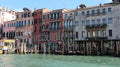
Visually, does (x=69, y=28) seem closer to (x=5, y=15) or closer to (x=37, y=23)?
(x=37, y=23)

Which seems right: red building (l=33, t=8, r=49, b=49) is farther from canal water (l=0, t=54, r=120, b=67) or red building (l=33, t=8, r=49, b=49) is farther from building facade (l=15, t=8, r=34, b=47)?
canal water (l=0, t=54, r=120, b=67)

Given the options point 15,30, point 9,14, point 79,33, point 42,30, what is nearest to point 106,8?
point 79,33

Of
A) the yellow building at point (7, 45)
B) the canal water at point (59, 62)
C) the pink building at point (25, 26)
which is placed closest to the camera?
the canal water at point (59, 62)

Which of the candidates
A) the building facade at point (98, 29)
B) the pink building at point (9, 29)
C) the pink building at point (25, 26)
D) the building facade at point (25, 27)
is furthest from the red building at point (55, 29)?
the pink building at point (9, 29)

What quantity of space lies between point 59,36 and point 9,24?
62.4 ft

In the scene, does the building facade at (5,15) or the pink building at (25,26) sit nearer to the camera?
the pink building at (25,26)

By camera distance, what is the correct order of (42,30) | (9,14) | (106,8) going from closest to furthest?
(106,8), (42,30), (9,14)

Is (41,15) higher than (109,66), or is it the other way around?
(41,15)

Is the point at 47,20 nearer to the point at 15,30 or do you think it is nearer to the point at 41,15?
the point at 41,15

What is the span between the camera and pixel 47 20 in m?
62.8

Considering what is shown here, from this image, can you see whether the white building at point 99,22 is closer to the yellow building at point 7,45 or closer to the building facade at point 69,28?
the building facade at point 69,28

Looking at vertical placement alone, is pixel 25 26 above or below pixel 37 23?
below

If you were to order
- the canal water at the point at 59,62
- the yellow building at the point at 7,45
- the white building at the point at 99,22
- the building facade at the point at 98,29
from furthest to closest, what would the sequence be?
the yellow building at the point at 7,45
the white building at the point at 99,22
the building facade at the point at 98,29
the canal water at the point at 59,62

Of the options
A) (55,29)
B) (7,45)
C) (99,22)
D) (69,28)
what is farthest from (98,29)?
(7,45)
